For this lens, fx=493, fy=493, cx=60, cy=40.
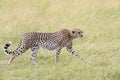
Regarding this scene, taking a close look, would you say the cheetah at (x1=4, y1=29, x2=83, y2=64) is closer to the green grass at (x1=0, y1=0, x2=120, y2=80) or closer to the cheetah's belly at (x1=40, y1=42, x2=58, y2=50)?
the cheetah's belly at (x1=40, y1=42, x2=58, y2=50)

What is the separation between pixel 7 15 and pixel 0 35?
79.7 inches

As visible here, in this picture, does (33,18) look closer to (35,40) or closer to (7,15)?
(7,15)

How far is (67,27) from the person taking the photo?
41.7 feet

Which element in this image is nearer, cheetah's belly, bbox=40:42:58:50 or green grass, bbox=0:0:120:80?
green grass, bbox=0:0:120:80

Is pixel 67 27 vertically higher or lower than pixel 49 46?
higher

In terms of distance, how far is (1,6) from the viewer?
50.4ft

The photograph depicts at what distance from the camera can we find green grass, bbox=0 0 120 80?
8367mm

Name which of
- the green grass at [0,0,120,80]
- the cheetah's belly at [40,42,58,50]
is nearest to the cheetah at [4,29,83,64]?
the cheetah's belly at [40,42,58,50]

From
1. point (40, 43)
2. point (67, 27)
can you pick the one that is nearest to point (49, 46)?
point (40, 43)

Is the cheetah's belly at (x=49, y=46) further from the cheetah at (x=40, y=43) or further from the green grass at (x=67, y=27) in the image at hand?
the green grass at (x=67, y=27)

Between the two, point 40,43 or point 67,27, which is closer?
point 40,43

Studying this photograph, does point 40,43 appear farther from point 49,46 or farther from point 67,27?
point 67,27

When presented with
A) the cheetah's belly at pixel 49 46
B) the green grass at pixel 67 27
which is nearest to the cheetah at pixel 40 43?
the cheetah's belly at pixel 49 46

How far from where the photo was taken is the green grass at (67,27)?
8367mm
